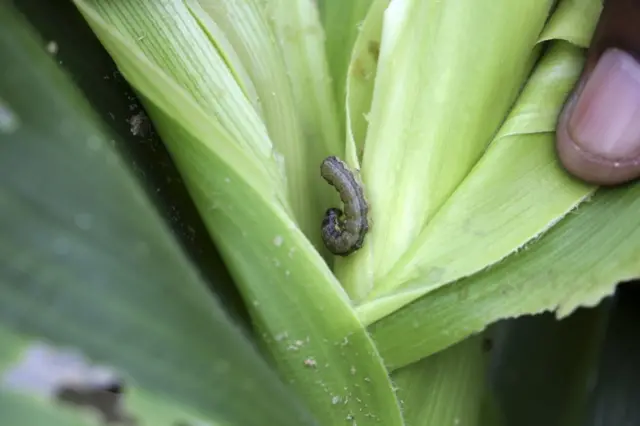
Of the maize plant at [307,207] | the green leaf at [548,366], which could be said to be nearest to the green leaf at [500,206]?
the maize plant at [307,207]

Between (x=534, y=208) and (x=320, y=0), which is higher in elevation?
(x=320, y=0)

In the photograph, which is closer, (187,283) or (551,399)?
(187,283)

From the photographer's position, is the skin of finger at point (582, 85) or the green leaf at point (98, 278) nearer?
the green leaf at point (98, 278)

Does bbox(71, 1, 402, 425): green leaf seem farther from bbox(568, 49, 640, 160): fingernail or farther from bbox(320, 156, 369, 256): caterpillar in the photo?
bbox(568, 49, 640, 160): fingernail

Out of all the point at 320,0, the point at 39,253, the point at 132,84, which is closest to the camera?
the point at 39,253

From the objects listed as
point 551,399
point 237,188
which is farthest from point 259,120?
point 551,399

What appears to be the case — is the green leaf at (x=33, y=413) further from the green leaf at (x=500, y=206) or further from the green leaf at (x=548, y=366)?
the green leaf at (x=548, y=366)

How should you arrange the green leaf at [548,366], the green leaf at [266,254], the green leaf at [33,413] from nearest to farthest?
the green leaf at [33,413] → the green leaf at [266,254] → the green leaf at [548,366]

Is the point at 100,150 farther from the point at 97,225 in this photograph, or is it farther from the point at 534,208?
the point at 534,208
